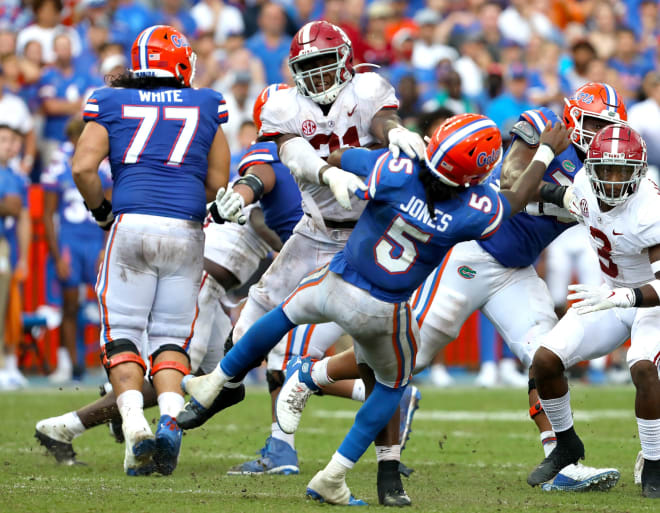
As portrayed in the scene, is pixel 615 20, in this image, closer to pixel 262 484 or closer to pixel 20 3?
pixel 20 3

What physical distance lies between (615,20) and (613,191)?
10548mm

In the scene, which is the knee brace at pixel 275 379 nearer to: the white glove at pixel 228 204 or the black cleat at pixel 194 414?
the black cleat at pixel 194 414

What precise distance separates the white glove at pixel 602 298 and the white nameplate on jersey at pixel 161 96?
7.32 feet

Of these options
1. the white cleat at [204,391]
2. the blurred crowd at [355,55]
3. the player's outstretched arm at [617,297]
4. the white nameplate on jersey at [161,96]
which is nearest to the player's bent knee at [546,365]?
the player's outstretched arm at [617,297]

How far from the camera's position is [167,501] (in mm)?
4805

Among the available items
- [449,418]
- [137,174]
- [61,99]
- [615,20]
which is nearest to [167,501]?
[137,174]

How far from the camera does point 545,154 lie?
5.31 m

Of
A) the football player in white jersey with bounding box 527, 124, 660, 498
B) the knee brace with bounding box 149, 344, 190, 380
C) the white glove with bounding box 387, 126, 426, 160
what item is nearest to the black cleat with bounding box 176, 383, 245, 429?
the knee brace with bounding box 149, 344, 190, 380

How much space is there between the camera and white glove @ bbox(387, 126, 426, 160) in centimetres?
480

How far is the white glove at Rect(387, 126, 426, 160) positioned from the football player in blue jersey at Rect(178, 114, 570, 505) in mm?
34

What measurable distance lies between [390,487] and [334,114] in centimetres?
195

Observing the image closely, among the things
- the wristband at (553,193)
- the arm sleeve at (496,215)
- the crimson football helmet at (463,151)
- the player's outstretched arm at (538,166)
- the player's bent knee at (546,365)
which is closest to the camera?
the crimson football helmet at (463,151)

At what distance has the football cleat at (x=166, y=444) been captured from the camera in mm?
5555

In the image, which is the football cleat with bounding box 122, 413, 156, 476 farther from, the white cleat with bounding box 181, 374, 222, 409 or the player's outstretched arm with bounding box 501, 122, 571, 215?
the player's outstretched arm with bounding box 501, 122, 571, 215
